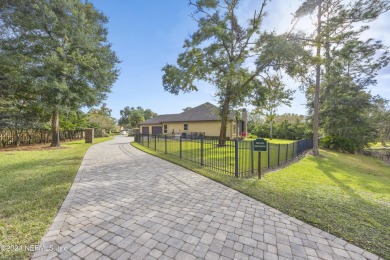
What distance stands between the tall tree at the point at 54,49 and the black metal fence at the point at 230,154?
6438mm

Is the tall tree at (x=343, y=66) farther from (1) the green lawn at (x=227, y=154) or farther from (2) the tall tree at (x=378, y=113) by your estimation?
(1) the green lawn at (x=227, y=154)

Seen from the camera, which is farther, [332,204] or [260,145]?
[260,145]

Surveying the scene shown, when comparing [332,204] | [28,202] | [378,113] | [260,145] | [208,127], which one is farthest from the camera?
[208,127]

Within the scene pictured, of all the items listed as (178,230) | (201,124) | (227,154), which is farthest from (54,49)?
(201,124)

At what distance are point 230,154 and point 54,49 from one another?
14.4 metres

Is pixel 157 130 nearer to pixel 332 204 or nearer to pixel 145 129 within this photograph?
pixel 145 129

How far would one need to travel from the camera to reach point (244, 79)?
1305cm

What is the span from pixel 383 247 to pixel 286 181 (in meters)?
3.03

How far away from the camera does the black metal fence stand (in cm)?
610

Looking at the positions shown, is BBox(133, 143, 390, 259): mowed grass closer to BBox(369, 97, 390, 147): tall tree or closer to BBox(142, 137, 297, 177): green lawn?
BBox(142, 137, 297, 177): green lawn

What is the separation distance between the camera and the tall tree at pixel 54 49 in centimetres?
1107

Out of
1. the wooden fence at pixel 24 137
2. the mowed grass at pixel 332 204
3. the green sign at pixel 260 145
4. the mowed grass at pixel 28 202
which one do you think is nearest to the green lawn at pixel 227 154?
the green sign at pixel 260 145

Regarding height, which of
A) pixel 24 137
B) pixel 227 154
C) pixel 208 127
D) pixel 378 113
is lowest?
pixel 227 154

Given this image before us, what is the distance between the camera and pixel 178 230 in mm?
2678
